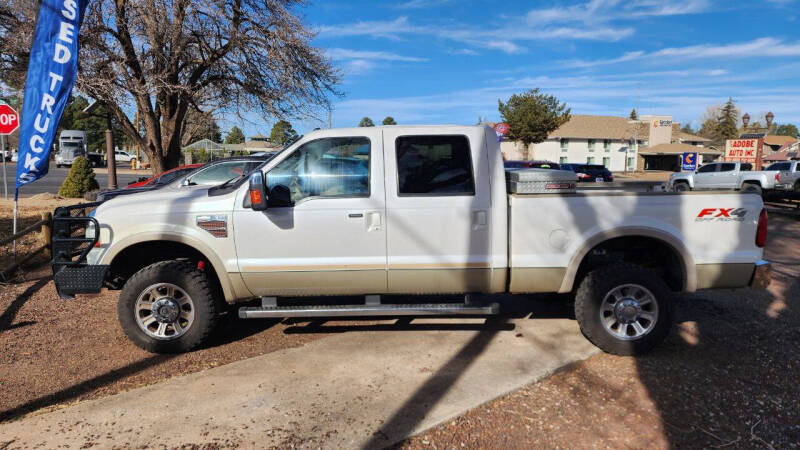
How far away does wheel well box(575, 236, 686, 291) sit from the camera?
452 cm

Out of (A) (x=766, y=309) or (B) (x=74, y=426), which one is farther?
(A) (x=766, y=309)

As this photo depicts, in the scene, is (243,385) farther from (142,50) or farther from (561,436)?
(142,50)

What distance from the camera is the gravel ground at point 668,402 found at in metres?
3.13

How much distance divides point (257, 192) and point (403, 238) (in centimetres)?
125

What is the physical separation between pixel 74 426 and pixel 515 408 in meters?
2.93

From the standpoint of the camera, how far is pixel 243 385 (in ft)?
12.7

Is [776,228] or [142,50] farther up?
[142,50]

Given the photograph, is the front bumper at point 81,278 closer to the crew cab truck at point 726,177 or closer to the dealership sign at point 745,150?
the crew cab truck at point 726,177

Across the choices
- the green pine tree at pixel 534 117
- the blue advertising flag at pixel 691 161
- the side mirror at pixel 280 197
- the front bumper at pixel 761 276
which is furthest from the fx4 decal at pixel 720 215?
the green pine tree at pixel 534 117

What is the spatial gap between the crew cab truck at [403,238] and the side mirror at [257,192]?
0.29ft

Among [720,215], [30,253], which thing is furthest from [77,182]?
[720,215]

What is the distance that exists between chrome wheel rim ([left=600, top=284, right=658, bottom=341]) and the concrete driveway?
32 centimetres

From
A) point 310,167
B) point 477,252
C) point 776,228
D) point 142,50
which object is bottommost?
point 776,228

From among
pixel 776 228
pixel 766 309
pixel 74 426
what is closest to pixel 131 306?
pixel 74 426
